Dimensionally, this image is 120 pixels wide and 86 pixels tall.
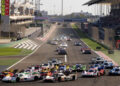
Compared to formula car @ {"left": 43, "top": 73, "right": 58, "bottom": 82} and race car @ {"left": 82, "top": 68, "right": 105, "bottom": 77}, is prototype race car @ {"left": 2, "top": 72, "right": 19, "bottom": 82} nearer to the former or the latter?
formula car @ {"left": 43, "top": 73, "right": 58, "bottom": 82}

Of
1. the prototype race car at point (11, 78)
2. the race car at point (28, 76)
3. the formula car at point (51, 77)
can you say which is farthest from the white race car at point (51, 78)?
the prototype race car at point (11, 78)

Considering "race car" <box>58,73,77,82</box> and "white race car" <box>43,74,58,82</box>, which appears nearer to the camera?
"white race car" <box>43,74,58,82</box>

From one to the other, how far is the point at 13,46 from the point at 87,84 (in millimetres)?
59905

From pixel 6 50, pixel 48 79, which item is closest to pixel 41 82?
pixel 48 79

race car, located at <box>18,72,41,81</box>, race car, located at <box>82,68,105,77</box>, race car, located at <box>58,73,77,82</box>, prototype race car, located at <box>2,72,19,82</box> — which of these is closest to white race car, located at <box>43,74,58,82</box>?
race car, located at <box>58,73,77,82</box>

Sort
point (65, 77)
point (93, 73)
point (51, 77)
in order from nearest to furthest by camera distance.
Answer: point (51, 77) < point (65, 77) < point (93, 73)

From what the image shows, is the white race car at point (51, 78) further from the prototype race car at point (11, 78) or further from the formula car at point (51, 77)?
the prototype race car at point (11, 78)

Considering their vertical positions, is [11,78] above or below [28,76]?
below

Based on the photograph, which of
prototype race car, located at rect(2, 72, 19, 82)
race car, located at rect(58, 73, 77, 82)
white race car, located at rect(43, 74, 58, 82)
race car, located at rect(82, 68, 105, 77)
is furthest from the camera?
race car, located at rect(82, 68, 105, 77)

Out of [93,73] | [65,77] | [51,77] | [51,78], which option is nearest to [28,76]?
[51,77]

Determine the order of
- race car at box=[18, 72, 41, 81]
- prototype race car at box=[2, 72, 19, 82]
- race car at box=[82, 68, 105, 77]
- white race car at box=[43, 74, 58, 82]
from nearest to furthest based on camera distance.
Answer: white race car at box=[43, 74, 58, 82] → prototype race car at box=[2, 72, 19, 82] → race car at box=[18, 72, 41, 81] → race car at box=[82, 68, 105, 77]

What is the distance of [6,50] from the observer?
87250mm

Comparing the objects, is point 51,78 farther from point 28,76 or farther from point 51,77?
point 28,76

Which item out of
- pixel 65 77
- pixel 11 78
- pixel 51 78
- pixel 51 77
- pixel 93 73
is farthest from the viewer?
pixel 93 73
